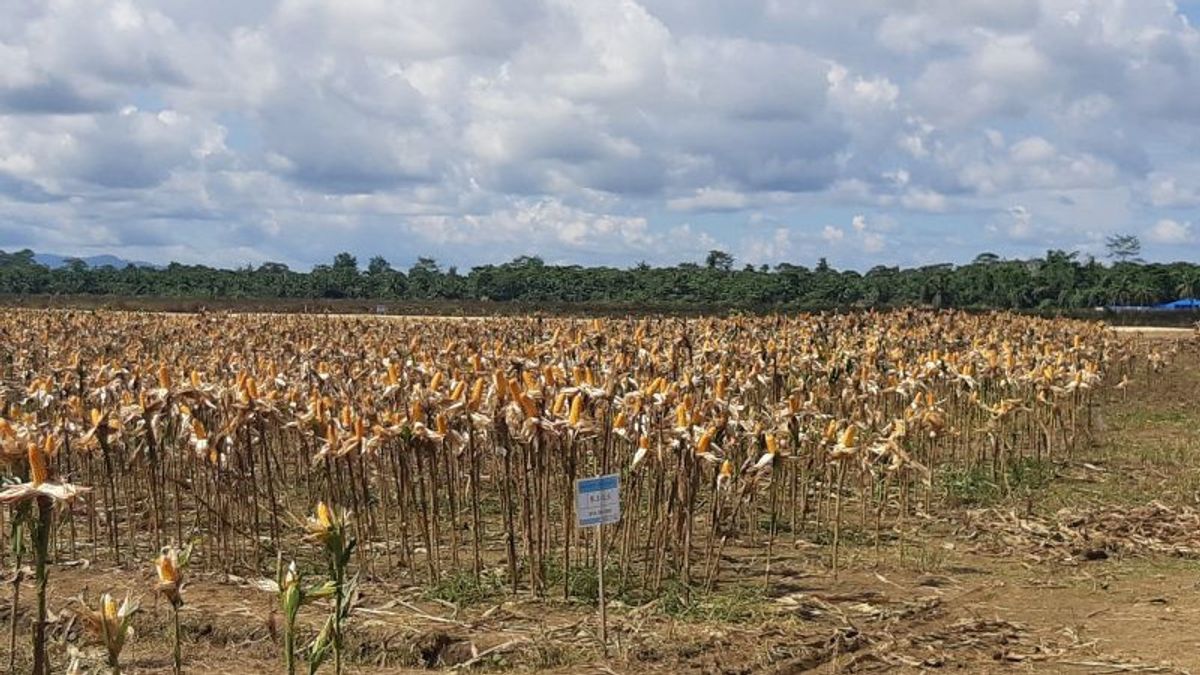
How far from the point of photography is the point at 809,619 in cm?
830

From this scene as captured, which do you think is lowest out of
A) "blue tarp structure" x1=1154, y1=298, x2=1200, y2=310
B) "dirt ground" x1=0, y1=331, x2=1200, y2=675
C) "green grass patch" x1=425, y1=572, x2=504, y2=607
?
"dirt ground" x1=0, y1=331, x2=1200, y2=675

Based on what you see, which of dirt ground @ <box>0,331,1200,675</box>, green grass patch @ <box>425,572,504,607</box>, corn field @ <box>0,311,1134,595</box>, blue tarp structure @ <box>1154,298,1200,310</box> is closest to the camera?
dirt ground @ <box>0,331,1200,675</box>

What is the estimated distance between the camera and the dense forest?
6106 centimetres

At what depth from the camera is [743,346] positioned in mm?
18047

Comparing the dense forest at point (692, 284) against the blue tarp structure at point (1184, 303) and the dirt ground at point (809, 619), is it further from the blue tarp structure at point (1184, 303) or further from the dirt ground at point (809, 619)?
the dirt ground at point (809, 619)

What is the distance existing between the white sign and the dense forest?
42.9 metres

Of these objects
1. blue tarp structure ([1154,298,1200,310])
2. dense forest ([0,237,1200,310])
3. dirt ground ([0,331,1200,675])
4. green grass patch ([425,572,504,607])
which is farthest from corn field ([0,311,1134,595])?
blue tarp structure ([1154,298,1200,310])

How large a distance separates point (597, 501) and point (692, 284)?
62598 mm

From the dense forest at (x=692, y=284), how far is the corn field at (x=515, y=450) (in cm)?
3521

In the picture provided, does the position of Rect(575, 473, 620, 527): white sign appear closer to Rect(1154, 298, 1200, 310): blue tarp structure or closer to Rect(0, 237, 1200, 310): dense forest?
Rect(0, 237, 1200, 310): dense forest

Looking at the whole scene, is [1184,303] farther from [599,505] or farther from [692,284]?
[599,505]

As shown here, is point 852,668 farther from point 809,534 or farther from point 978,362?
point 978,362

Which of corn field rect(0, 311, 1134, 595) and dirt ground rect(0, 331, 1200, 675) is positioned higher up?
corn field rect(0, 311, 1134, 595)

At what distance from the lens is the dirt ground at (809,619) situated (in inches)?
292
